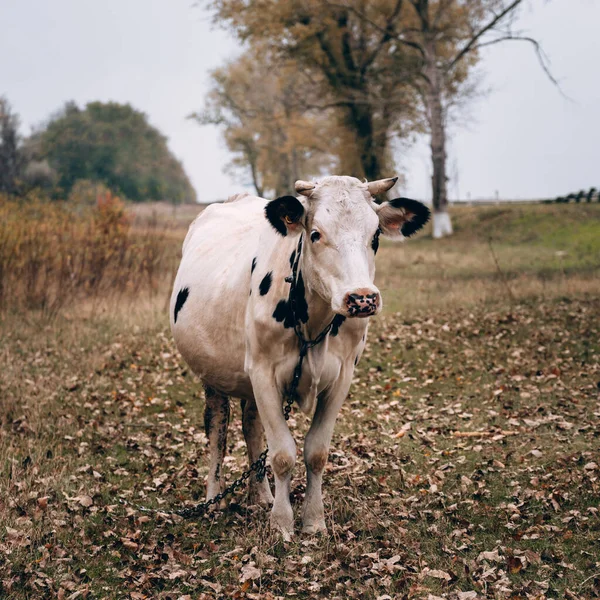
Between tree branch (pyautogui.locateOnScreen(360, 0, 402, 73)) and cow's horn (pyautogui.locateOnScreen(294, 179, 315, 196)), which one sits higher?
tree branch (pyautogui.locateOnScreen(360, 0, 402, 73))

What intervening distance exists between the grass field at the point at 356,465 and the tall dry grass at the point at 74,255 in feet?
2.04

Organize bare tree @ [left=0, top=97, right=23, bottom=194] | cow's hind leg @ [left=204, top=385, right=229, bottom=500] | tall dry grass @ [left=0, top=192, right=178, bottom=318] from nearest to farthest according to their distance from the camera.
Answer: cow's hind leg @ [left=204, top=385, right=229, bottom=500] < tall dry grass @ [left=0, top=192, right=178, bottom=318] < bare tree @ [left=0, top=97, right=23, bottom=194]

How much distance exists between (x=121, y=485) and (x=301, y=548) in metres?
2.80

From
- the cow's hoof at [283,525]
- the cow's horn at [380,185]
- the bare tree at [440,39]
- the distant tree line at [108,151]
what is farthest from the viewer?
the distant tree line at [108,151]

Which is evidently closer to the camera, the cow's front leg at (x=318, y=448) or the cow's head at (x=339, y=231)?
the cow's head at (x=339, y=231)

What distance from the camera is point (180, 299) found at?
302 inches

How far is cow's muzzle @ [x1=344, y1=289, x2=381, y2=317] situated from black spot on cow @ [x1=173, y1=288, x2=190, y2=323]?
2.79 m

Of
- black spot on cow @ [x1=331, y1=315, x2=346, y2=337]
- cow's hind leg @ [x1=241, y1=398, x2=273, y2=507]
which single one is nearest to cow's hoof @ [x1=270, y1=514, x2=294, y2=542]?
cow's hind leg @ [x1=241, y1=398, x2=273, y2=507]

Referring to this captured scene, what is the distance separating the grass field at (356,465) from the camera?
19.0 ft

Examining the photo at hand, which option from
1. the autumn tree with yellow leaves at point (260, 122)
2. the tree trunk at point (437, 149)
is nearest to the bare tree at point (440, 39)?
the tree trunk at point (437, 149)

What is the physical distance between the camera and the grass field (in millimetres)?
5781

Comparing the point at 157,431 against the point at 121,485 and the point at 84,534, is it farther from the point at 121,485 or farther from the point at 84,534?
the point at 84,534

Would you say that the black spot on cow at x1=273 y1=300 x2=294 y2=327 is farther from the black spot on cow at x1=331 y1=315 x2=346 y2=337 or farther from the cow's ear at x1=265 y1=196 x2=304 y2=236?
the cow's ear at x1=265 y1=196 x2=304 y2=236

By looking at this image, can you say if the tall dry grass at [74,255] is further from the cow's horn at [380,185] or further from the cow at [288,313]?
the cow's horn at [380,185]
